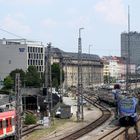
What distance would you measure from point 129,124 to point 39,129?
10.6 m

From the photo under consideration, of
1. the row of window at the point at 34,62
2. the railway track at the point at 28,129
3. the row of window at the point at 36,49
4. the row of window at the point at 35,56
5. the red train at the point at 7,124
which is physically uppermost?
the row of window at the point at 36,49

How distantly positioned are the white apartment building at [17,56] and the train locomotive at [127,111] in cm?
11262

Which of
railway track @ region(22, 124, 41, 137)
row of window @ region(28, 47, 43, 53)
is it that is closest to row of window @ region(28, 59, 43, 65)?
row of window @ region(28, 47, 43, 53)

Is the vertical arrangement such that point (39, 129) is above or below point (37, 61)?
below

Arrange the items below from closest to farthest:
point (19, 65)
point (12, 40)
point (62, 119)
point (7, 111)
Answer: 1. point (7, 111)
2. point (62, 119)
3. point (19, 65)
4. point (12, 40)

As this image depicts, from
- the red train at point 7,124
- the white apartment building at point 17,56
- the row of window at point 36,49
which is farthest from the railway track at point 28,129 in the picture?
the row of window at point 36,49

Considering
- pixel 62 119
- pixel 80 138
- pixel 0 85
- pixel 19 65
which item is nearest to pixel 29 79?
pixel 0 85

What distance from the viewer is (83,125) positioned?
2383 inches

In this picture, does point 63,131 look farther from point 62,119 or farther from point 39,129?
point 62,119

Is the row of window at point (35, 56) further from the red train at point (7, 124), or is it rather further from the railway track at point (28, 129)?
the red train at point (7, 124)

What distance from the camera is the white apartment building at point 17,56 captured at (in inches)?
6757

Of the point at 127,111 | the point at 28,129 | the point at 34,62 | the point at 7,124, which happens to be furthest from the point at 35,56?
the point at 7,124

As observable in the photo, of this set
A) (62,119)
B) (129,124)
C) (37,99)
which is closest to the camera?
(129,124)

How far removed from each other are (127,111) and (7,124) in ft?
63.9
